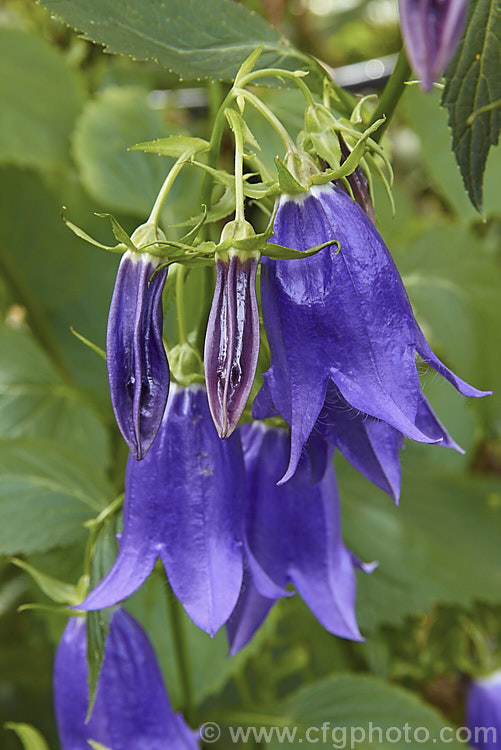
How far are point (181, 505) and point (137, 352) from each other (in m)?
0.12

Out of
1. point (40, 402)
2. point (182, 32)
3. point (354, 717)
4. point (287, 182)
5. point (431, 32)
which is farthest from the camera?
point (40, 402)

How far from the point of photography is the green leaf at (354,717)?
0.73 meters

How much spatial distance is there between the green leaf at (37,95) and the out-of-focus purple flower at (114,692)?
666 millimetres

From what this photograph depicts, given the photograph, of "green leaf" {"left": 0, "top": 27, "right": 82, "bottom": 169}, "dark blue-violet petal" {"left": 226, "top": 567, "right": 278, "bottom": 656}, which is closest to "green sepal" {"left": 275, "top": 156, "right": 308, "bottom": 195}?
"dark blue-violet petal" {"left": 226, "top": 567, "right": 278, "bottom": 656}

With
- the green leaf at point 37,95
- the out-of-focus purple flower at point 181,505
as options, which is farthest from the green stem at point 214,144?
the green leaf at point 37,95

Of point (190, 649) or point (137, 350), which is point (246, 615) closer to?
point (137, 350)

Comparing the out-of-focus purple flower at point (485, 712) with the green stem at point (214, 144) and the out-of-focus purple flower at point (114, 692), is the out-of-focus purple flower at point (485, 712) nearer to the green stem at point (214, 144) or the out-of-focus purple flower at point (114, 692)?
the out-of-focus purple flower at point (114, 692)

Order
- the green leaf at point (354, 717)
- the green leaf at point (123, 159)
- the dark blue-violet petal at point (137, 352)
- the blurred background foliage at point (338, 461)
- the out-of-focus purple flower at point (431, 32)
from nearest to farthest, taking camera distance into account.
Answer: the out-of-focus purple flower at point (431, 32)
the dark blue-violet petal at point (137, 352)
the green leaf at point (354, 717)
the blurred background foliage at point (338, 461)
the green leaf at point (123, 159)

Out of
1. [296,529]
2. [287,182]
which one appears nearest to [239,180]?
[287,182]

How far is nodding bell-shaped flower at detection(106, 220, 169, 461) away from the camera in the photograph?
14.1 inches

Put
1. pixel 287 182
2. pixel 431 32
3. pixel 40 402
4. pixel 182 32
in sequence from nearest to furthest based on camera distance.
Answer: pixel 431 32, pixel 287 182, pixel 182 32, pixel 40 402

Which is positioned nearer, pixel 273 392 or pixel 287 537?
pixel 273 392

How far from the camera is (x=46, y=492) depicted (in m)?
0.68

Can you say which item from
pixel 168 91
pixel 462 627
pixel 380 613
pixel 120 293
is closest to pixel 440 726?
pixel 380 613
